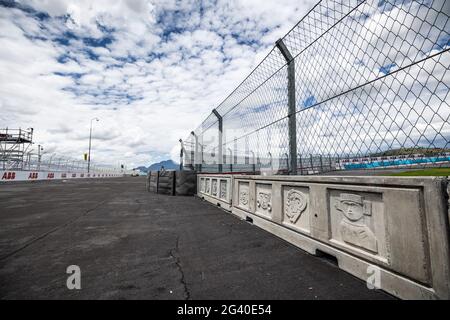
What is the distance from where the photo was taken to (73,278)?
2.35 meters

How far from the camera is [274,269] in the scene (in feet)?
8.44

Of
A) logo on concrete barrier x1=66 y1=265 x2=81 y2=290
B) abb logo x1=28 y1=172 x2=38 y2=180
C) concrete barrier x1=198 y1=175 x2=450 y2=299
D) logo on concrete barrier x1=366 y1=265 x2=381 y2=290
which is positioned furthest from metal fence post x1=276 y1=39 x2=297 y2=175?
abb logo x1=28 y1=172 x2=38 y2=180

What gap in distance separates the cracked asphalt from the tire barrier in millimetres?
5821

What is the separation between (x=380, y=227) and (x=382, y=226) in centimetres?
3

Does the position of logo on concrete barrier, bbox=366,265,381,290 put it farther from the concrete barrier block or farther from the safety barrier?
the safety barrier

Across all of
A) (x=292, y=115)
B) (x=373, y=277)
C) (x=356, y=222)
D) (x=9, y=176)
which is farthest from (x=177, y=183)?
(x=9, y=176)


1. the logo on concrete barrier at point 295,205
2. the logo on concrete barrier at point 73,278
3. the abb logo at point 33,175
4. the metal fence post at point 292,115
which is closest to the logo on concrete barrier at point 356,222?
the logo on concrete barrier at point 295,205

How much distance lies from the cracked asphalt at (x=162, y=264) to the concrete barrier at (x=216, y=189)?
1.89 metres

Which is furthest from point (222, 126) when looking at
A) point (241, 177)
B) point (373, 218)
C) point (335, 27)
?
point (373, 218)

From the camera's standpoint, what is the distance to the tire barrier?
34.7 ft

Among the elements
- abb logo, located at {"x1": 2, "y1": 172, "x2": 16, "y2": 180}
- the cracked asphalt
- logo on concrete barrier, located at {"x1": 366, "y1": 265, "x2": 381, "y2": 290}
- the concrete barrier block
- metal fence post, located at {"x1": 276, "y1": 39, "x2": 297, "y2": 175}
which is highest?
metal fence post, located at {"x1": 276, "y1": 39, "x2": 297, "y2": 175}

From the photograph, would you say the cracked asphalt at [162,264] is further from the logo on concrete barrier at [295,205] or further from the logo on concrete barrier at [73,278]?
the logo on concrete barrier at [295,205]

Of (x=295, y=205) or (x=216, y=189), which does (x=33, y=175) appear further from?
(x=295, y=205)
